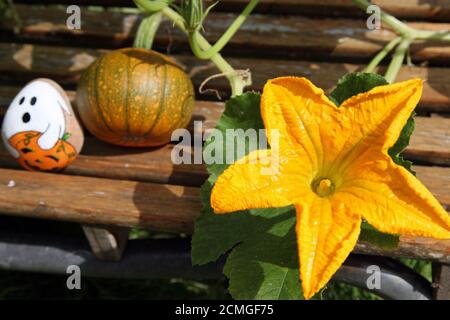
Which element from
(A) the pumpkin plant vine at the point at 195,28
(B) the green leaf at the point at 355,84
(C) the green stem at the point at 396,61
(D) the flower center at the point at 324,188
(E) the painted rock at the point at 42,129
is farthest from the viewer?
(C) the green stem at the point at 396,61

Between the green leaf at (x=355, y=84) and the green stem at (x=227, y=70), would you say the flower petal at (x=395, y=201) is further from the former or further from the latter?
the green stem at (x=227, y=70)

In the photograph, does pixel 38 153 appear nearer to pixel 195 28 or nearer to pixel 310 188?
pixel 195 28

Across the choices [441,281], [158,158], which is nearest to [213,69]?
[158,158]

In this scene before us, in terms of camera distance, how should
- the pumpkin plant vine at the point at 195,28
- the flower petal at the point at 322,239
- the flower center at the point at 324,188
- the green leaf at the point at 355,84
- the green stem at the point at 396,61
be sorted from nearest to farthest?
the flower petal at the point at 322,239, the flower center at the point at 324,188, the green leaf at the point at 355,84, the pumpkin plant vine at the point at 195,28, the green stem at the point at 396,61

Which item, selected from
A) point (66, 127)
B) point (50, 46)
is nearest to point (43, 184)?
point (66, 127)

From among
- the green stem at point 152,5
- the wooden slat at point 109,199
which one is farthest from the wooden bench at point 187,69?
the green stem at point 152,5
